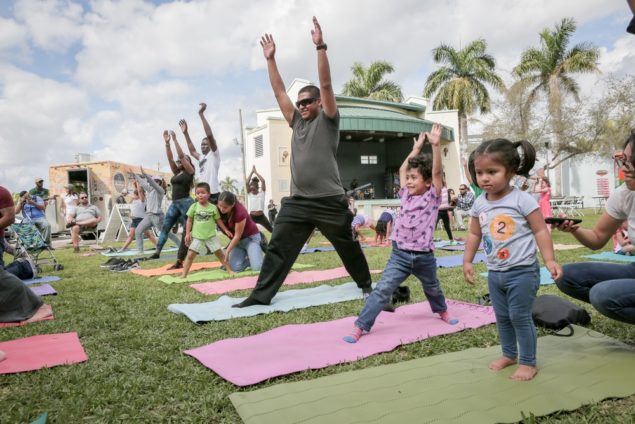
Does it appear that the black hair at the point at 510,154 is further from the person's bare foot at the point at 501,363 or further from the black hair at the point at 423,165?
the person's bare foot at the point at 501,363

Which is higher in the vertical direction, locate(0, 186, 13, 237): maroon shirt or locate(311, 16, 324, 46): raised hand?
locate(311, 16, 324, 46): raised hand

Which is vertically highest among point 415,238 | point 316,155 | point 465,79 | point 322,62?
point 465,79

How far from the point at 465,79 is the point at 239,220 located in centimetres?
3098

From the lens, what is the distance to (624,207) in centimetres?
305

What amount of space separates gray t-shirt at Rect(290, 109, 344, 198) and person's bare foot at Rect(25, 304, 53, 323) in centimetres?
291

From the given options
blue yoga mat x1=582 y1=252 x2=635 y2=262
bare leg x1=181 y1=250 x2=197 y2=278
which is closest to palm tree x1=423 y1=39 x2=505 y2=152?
blue yoga mat x1=582 y1=252 x2=635 y2=262

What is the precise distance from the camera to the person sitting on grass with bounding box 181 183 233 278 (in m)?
7.13

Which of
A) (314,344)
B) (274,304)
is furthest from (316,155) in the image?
(314,344)

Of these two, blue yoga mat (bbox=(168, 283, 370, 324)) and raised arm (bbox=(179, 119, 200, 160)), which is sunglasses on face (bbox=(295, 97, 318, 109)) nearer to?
blue yoga mat (bbox=(168, 283, 370, 324))

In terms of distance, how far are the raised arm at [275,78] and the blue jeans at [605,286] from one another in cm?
276

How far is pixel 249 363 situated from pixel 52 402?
1.14 meters

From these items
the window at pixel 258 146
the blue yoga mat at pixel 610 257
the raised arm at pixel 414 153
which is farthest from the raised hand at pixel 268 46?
the window at pixel 258 146

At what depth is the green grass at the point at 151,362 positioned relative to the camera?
7.89 ft

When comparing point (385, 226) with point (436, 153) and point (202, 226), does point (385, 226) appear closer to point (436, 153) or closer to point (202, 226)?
point (202, 226)
